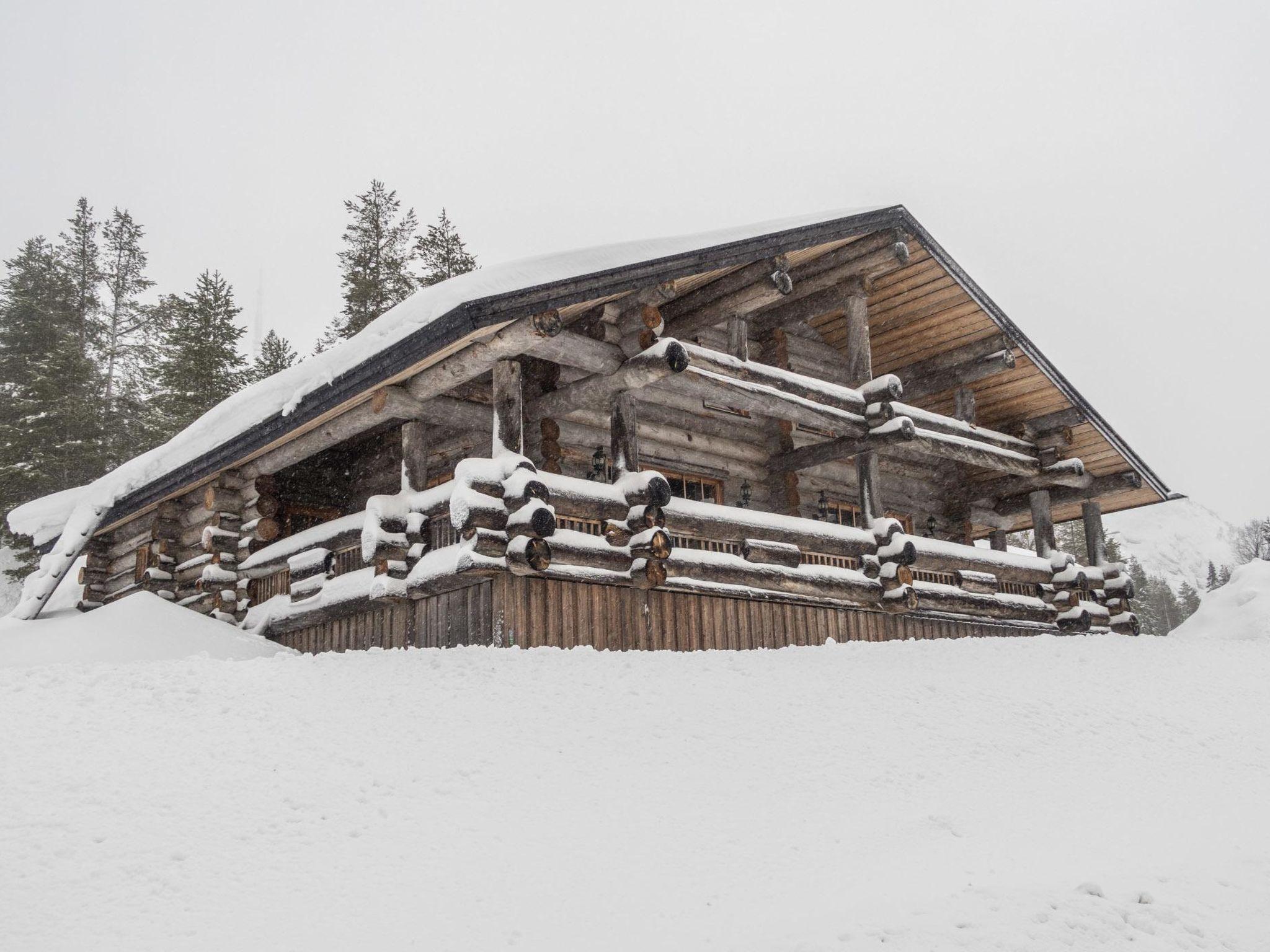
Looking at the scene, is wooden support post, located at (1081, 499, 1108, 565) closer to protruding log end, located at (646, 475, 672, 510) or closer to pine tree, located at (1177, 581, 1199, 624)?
protruding log end, located at (646, 475, 672, 510)

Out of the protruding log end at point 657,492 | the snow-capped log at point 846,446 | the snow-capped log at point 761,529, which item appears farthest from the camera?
the snow-capped log at point 846,446

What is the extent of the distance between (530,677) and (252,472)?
7.91 metres

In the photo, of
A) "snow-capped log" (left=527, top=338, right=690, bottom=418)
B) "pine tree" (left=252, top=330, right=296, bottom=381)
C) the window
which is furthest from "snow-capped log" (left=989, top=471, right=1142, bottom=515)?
"pine tree" (left=252, top=330, right=296, bottom=381)

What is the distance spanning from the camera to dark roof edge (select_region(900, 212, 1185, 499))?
49.7 feet

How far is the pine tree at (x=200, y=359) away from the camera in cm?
2905

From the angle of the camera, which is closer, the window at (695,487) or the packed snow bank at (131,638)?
the packed snow bank at (131,638)

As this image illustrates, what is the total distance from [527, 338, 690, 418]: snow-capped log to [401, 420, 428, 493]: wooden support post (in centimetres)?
137

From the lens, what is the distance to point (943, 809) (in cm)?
666

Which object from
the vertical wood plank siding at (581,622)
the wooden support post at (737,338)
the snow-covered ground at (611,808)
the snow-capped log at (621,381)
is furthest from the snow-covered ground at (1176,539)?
the snow-covered ground at (611,808)

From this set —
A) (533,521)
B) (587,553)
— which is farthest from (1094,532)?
(533,521)

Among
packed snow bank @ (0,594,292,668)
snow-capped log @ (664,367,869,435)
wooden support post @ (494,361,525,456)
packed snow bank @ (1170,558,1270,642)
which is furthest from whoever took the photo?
packed snow bank @ (1170,558,1270,642)

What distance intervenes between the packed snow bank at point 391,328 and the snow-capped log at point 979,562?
15.5 ft

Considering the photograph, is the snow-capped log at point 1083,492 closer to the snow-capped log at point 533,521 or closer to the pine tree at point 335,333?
the snow-capped log at point 533,521

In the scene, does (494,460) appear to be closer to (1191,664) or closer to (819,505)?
(819,505)
